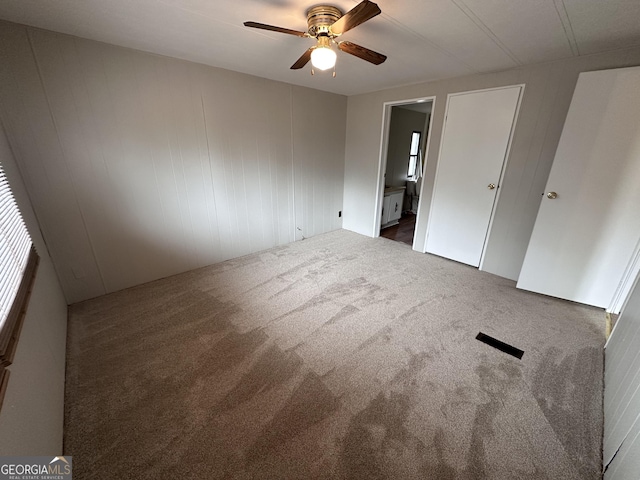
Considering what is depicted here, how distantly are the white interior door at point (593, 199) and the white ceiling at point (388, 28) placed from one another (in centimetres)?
40

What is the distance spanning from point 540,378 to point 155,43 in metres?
3.73

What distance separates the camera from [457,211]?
3170 mm

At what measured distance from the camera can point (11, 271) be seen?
1.19 m

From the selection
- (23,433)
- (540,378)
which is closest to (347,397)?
(540,378)

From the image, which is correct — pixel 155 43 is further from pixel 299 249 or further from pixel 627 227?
pixel 627 227

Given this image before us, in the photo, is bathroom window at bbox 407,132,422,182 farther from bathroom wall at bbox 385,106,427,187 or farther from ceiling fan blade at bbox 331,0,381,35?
ceiling fan blade at bbox 331,0,381,35

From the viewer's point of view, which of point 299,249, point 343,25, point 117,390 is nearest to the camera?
point 343,25

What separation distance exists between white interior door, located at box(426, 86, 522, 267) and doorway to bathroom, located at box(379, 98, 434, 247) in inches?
31.1

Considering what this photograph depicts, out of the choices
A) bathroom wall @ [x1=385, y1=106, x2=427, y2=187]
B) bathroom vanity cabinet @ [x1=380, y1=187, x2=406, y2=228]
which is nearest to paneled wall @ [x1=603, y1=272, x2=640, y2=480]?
bathroom vanity cabinet @ [x1=380, y1=187, x2=406, y2=228]

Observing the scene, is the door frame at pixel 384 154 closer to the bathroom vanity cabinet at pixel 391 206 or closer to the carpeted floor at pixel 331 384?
the bathroom vanity cabinet at pixel 391 206

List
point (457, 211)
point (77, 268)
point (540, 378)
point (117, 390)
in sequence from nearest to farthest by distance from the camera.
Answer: point (117, 390) → point (540, 378) → point (77, 268) → point (457, 211)

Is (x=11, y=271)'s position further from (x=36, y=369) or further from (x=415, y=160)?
(x=415, y=160)

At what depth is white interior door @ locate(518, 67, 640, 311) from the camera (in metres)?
1.97

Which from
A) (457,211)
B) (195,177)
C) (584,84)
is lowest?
(457,211)
